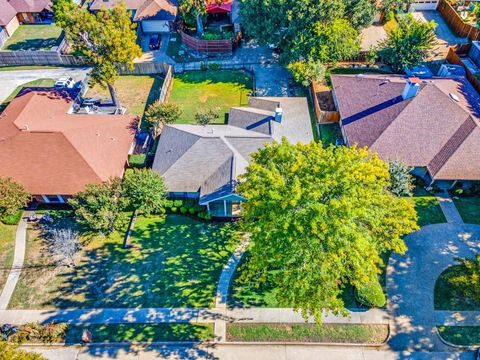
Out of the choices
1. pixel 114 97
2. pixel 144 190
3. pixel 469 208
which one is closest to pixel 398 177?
pixel 469 208

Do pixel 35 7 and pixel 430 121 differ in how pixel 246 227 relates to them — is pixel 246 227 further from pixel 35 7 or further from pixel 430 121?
pixel 35 7

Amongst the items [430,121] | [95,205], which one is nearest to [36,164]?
[95,205]

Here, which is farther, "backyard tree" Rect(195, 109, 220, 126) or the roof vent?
"backyard tree" Rect(195, 109, 220, 126)

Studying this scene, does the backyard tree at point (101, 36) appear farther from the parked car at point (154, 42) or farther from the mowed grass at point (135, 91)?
the parked car at point (154, 42)

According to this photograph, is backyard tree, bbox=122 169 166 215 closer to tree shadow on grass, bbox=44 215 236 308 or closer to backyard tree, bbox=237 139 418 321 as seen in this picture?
tree shadow on grass, bbox=44 215 236 308

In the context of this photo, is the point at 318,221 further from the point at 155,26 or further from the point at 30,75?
the point at 30,75

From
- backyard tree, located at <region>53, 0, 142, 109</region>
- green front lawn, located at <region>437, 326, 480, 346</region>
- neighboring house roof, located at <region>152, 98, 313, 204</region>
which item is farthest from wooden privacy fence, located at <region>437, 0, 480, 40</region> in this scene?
backyard tree, located at <region>53, 0, 142, 109</region>

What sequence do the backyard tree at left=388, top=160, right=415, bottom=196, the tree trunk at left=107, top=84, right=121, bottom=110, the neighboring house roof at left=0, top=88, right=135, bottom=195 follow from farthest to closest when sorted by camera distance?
the tree trunk at left=107, top=84, right=121, bottom=110 → the neighboring house roof at left=0, top=88, right=135, bottom=195 → the backyard tree at left=388, top=160, right=415, bottom=196
